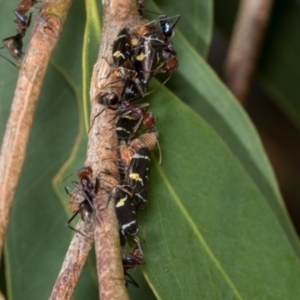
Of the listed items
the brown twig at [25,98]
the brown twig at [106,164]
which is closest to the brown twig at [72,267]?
the brown twig at [106,164]

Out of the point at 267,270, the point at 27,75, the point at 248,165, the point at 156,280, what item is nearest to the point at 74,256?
the point at 156,280

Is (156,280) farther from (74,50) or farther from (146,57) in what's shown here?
Answer: (74,50)

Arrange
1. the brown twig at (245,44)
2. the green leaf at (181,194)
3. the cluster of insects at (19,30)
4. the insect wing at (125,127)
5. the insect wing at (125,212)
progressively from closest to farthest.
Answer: the insect wing at (125,212) < the insect wing at (125,127) < the green leaf at (181,194) < the cluster of insects at (19,30) < the brown twig at (245,44)

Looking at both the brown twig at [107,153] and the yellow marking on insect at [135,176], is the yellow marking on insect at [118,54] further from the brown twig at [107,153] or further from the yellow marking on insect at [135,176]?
the yellow marking on insect at [135,176]

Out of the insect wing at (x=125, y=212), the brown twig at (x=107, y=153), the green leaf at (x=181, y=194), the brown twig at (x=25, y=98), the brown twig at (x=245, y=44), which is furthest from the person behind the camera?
the brown twig at (x=245, y=44)

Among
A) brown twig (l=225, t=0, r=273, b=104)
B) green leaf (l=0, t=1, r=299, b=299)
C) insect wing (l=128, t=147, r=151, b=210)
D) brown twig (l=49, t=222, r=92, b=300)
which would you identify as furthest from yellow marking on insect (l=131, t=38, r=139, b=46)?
brown twig (l=225, t=0, r=273, b=104)

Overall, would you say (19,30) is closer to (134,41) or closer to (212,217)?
(134,41)
